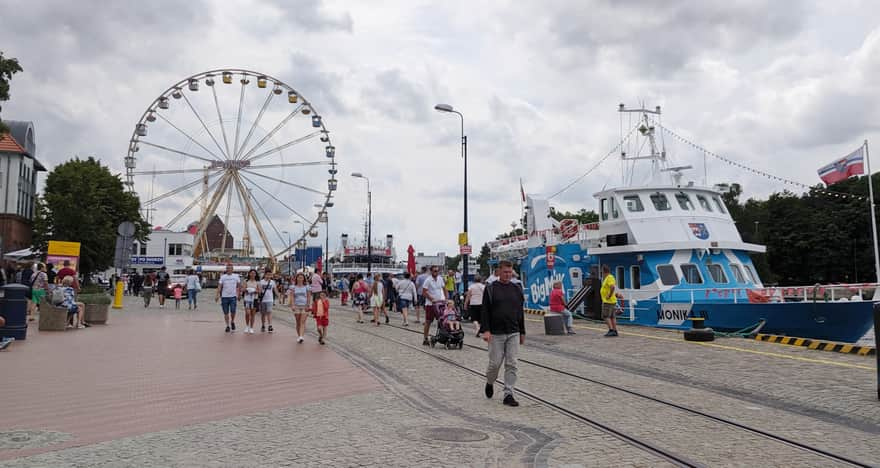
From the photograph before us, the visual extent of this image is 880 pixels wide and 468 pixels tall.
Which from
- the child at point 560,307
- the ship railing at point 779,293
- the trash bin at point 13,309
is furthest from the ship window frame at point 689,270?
the trash bin at point 13,309

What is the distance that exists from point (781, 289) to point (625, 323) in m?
5.81

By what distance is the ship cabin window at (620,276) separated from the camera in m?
23.3

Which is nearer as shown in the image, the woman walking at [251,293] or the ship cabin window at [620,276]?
Answer: the woman walking at [251,293]

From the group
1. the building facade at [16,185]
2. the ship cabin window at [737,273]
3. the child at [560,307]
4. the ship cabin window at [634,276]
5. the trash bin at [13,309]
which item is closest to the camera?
the trash bin at [13,309]

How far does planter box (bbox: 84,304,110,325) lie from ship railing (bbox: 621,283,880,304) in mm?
16834

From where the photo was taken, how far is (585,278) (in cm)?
2595

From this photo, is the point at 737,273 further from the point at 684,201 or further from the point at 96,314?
the point at 96,314

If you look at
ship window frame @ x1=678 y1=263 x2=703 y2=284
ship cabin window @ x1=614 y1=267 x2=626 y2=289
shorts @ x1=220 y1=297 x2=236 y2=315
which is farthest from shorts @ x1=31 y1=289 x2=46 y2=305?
ship window frame @ x1=678 y1=263 x2=703 y2=284

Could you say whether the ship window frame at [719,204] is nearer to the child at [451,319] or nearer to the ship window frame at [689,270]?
the ship window frame at [689,270]

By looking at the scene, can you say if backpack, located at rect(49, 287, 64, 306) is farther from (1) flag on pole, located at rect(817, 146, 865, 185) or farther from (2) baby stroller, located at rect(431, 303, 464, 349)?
(1) flag on pole, located at rect(817, 146, 865, 185)

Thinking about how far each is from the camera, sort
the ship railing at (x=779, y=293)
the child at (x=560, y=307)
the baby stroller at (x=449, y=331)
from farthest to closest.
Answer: the child at (x=560, y=307), the ship railing at (x=779, y=293), the baby stroller at (x=449, y=331)

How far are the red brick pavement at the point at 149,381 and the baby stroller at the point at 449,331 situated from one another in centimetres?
255

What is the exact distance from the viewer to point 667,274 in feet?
70.5

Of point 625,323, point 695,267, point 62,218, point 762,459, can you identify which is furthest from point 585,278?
point 62,218
